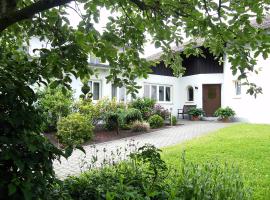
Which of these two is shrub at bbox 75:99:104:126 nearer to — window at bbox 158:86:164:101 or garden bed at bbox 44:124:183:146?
garden bed at bbox 44:124:183:146

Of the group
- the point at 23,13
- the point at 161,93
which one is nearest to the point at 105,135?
the point at 161,93

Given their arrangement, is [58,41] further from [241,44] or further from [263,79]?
[263,79]

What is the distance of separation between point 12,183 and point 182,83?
28605 mm

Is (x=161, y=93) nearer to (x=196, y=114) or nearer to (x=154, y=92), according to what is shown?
(x=154, y=92)

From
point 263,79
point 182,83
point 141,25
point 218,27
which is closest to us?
point 218,27

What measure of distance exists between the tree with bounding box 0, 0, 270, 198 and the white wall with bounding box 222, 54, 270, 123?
18683 millimetres

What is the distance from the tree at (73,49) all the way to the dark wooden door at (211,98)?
24235 millimetres

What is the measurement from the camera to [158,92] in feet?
93.6

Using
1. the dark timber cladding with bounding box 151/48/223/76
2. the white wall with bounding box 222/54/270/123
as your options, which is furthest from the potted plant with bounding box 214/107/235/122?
the dark timber cladding with bounding box 151/48/223/76

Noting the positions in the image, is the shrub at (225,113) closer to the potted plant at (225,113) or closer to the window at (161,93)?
the potted plant at (225,113)

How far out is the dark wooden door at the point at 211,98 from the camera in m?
27.6

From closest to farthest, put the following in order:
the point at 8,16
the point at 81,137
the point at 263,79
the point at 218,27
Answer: the point at 8,16, the point at 218,27, the point at 81,137, the point at 263,79

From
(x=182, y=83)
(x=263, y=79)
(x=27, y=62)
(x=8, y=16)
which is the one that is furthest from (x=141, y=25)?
(x=182, y=83)

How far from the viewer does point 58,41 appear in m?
3.11
